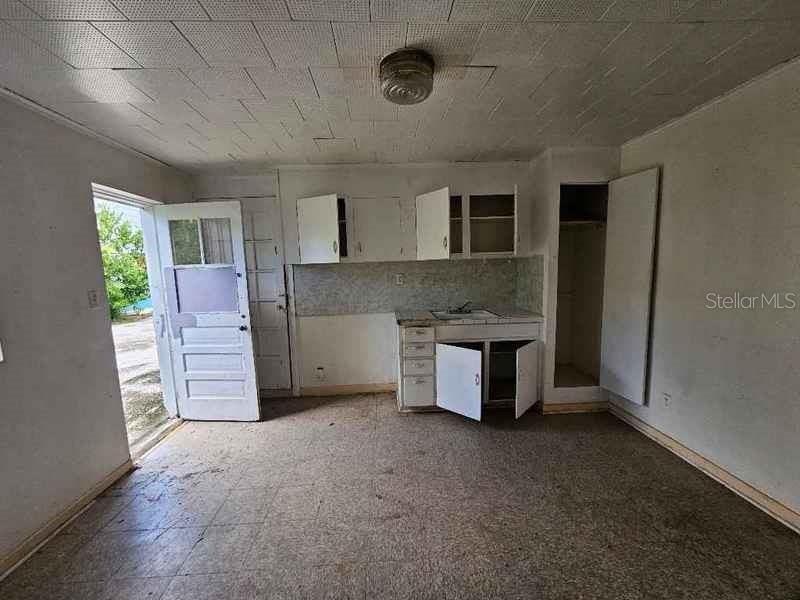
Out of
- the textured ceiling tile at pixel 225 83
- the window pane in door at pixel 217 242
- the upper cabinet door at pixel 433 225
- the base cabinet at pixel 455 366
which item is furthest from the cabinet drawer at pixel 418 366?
the textured ceiling tile at pixel 225 83

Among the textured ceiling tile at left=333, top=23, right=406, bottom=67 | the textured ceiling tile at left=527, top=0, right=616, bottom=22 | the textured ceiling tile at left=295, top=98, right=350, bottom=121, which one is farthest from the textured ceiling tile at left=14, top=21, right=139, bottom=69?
the textured ceiling tile at left=527, top=0, right=616, bottom=22

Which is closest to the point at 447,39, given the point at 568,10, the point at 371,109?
the point at 568,10

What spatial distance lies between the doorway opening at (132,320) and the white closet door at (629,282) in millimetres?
3860

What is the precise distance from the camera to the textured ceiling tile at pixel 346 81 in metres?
1.59

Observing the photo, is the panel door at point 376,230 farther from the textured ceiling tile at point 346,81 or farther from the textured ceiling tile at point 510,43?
the textured ceiling tile at point 510,43

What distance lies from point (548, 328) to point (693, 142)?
1.64 meters

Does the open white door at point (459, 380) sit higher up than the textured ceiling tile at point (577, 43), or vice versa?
the textured ceiling tile at point (577, 43)

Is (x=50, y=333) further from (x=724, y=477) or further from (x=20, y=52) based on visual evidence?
(x=724, y=477)

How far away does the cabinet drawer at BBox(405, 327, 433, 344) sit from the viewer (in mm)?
2918

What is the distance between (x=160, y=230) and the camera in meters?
2.85

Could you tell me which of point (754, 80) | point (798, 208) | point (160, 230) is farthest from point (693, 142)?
point (160, 230)

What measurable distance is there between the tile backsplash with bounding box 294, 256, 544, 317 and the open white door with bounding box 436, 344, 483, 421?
32.2 inches

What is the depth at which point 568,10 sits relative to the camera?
1229 mm

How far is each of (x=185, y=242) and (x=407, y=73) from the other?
248 cm
